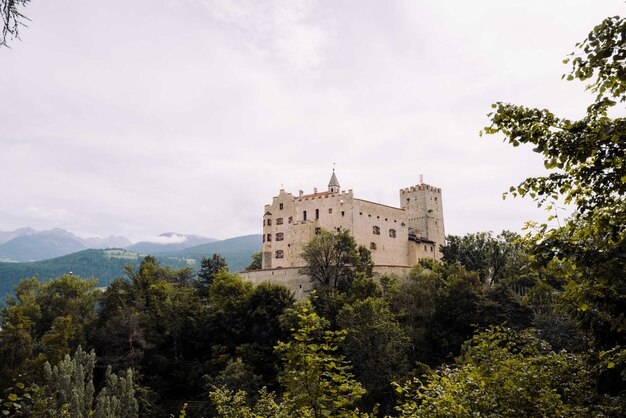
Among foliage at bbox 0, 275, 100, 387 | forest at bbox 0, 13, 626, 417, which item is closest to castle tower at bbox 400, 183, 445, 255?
forest at bbox 0, 13, 626, 417

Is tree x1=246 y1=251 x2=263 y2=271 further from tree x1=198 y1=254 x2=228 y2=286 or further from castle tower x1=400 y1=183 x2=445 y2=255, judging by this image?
castle tower x1=400 y1=183 x2=445 y2=255

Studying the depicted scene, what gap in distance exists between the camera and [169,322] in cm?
5412

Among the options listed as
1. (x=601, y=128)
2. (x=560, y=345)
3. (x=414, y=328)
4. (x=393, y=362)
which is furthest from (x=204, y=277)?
(x=601, y=128)

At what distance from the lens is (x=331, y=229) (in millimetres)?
64500

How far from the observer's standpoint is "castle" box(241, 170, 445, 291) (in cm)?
6381

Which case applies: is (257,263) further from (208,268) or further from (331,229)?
(331,229)

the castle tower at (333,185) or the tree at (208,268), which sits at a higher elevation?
the castle tower at (333,185)

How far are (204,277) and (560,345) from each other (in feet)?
185

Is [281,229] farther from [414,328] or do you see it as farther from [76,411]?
[76,411]

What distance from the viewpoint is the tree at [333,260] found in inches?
2188

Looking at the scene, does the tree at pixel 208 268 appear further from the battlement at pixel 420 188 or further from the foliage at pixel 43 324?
the battlement at pixel 420 188

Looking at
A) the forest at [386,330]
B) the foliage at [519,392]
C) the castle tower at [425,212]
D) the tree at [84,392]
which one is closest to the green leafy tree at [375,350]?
the forest at [386,330]

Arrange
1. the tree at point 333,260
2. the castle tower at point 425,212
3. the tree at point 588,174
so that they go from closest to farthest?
1. the tree at point 588,174
2. the tree at point 333,260
3. the castle tower at point 425,212

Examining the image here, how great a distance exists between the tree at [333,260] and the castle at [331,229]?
4.37 m
